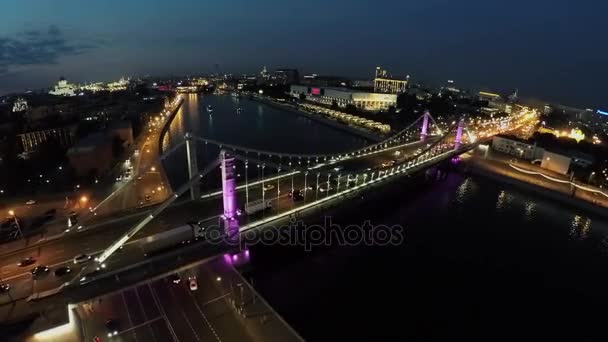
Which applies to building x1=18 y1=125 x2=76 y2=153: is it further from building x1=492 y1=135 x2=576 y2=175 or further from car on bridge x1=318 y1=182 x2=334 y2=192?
building x1=492 y1=135 x2=576 y2=175

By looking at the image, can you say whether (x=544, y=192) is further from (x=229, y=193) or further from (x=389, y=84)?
(x=389, y=84)

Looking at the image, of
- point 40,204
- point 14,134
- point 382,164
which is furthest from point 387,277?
point 14,134

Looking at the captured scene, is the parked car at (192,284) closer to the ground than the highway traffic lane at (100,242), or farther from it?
closer to the ground

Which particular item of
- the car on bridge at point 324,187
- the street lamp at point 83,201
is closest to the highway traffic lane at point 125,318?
the street lamp at point 83,201

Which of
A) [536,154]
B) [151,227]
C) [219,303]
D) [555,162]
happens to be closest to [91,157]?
[151,227]

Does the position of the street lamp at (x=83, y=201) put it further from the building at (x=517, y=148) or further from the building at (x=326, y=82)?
the building at (x=326, y=82)

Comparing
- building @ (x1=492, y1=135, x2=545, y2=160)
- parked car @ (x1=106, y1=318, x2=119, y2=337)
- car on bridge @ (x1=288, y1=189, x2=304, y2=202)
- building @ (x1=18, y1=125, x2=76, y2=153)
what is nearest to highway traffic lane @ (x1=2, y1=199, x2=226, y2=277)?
parked car @ (x1=106, y1=318, x2=119, y2=337)

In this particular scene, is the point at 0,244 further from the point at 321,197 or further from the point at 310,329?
the point at 321,197
